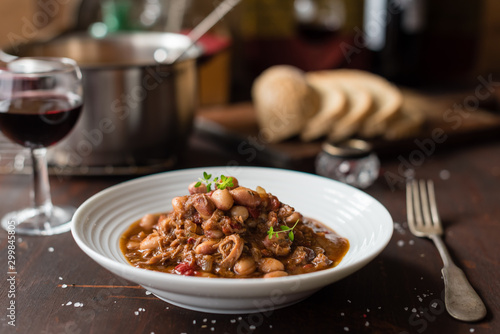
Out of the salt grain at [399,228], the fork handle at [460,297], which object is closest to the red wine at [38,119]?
the salt grain at [399,228]

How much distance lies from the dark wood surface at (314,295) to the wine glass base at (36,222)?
37 millimetres

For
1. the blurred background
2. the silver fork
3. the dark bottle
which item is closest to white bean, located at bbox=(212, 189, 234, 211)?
the silver fork

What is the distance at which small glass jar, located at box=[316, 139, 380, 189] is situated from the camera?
222 centimetres

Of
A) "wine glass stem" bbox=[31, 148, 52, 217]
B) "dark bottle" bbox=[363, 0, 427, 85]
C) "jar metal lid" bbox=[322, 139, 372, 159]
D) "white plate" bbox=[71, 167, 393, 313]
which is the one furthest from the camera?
"dark bottle" bbox=[363, 0, 427, 85]

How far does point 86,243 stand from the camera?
1337 mm

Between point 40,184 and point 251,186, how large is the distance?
2.34ft

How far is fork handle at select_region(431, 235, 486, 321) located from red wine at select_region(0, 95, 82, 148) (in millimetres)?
1228

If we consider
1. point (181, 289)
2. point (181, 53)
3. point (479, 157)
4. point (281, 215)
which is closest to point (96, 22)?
point (181, 53)

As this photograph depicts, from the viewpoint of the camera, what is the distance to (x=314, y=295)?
1.42m

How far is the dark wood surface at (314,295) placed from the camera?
130 cm

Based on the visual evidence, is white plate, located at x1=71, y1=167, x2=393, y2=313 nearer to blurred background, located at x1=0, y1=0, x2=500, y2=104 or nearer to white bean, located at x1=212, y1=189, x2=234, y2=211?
white bean, located at x1=212, y1=189, x2=234, y2=211

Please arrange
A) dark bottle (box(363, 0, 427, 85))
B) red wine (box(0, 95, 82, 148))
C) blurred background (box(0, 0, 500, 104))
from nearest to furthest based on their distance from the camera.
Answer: red wine (box(0, 95, 82, 148)), dark bottle (box(363, 0, 427, 85)), blurred background (box(0, 0, 500, 104))

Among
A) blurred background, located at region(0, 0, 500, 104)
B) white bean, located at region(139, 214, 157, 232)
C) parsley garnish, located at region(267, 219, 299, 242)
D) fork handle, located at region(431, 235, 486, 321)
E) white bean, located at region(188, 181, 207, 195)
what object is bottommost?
blurred background, located at region(0, 0, 500, 104)

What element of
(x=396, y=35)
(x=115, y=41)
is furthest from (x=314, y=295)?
(x=396, y=35)
